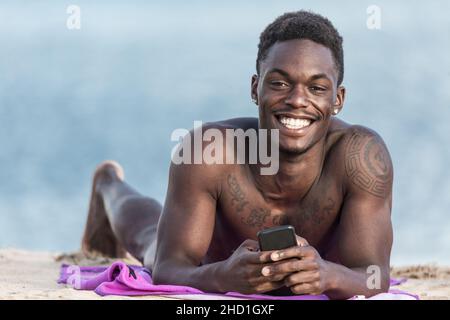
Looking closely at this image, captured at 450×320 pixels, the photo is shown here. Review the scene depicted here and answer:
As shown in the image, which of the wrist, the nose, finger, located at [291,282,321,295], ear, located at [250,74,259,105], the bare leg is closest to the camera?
finger, located at [291,282,321,295]

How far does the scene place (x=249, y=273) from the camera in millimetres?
4008

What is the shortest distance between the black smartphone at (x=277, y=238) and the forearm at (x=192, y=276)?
0.41 meters

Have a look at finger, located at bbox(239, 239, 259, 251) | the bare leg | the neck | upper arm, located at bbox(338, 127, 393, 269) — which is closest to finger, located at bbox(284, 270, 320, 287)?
finger, located at bbox(239, 239, 259, 251)

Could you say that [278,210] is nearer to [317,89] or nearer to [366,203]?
[366,203]

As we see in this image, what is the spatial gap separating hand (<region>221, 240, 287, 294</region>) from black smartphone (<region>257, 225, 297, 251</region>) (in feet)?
0.11

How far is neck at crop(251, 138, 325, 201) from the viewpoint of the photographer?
466 cm

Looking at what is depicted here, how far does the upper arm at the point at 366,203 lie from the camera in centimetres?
445

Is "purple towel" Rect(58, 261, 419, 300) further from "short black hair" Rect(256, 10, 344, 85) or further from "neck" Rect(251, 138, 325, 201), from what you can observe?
"short black hair" Rect(256, 10, 344, 85)

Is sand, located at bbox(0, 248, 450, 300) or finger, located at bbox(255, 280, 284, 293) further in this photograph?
sand, located at bbox(0, 248, 450, 300)

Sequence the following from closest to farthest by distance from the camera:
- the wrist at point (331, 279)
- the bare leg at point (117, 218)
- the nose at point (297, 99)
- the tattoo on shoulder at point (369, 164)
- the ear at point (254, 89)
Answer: the wrist at point (331, 279) < the nose at point (297, 99) < the tattoo on shoulder at point (369, 164) < the ear at point (254, 89) < the bare leg at point (117, 218)

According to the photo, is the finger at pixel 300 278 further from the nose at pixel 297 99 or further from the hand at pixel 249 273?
the nose at pixel 297 99

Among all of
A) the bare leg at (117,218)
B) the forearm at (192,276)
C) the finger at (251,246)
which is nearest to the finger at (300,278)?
the finger at (251,246)

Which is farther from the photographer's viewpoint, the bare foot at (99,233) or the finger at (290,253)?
the bare foot at (99,233)
